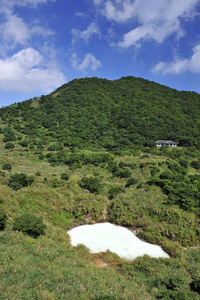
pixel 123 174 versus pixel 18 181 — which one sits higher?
pixel 18 181

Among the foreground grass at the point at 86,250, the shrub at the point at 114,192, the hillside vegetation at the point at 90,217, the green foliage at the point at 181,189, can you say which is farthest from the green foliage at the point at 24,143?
the green foliage at the point at 181,189

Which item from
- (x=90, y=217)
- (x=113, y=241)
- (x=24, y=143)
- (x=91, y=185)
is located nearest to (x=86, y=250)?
(x=113, y=241)

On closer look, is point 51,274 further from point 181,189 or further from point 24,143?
point 24,143

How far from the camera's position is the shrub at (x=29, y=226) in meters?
15.9

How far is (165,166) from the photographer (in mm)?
37969

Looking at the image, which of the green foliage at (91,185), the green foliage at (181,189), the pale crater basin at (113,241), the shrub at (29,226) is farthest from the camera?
the green foliage at (91,185)

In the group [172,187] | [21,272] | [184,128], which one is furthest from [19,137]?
[184,128]

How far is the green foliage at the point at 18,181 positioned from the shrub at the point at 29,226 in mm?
8679

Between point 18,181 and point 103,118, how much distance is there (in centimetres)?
5884

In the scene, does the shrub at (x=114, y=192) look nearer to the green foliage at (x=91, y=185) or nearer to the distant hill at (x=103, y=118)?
the green foliage at (x=91, y=185)

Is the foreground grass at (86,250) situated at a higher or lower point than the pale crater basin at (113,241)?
higher

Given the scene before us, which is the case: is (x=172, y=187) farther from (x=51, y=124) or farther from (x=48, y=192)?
(x=51, y=124)

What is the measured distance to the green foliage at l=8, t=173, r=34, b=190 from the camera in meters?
24.3

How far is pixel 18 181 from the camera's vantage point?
25484mm
